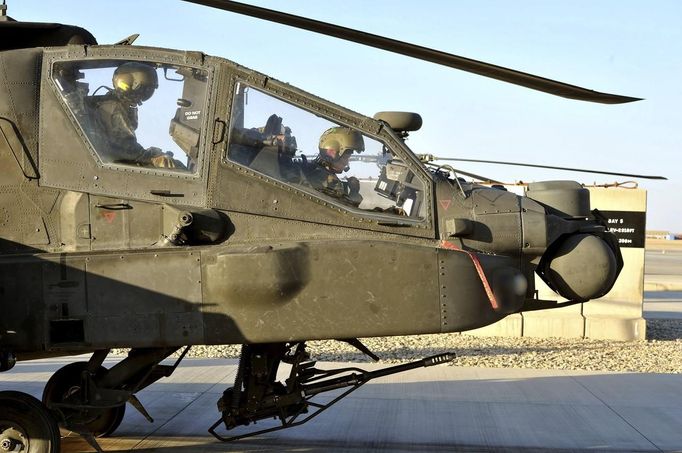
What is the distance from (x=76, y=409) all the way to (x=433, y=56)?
336cm

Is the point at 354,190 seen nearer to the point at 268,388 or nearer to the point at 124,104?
the point at 268,388

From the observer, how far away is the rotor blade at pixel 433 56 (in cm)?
556

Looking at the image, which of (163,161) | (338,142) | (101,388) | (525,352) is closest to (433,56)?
(338,142)

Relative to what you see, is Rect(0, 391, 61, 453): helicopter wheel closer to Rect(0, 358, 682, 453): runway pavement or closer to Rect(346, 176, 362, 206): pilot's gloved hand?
Rect(0, 358, 682, 453): runway pavement

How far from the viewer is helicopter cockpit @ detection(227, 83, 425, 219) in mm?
5902

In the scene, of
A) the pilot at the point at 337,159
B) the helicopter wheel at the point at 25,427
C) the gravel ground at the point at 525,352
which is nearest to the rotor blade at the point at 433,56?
the pilot at the point at 337,159

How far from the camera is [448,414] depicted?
823 cm

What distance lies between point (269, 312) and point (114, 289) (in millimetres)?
996

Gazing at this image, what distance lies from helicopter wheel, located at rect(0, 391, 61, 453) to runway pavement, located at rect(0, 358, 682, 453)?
120cm

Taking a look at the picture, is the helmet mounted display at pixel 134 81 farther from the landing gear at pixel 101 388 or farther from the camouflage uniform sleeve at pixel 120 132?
the landing gear at pixel 101 388

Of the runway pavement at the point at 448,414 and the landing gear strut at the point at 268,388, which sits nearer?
the landing gear strut at the point at 268,388

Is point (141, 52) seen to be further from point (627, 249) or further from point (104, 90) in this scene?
point (627, 249)

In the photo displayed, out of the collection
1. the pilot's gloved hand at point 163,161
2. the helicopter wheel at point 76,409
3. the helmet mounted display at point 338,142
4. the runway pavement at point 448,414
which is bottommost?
the runway pavement at point 448,414

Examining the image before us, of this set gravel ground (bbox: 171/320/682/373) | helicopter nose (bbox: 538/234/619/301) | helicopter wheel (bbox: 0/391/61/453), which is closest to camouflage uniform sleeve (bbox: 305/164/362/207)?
helicopter nose (bbox: 538/234/619/301)
